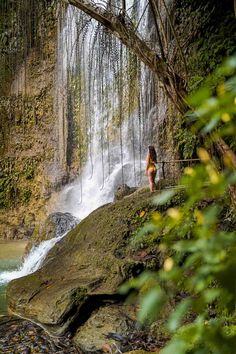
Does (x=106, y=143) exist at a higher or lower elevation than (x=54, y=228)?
higher

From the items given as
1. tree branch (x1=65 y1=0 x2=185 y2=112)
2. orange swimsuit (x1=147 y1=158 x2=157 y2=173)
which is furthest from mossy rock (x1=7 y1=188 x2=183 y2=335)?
tree branch (x1=65 y1=0 x2=185 y2=112)

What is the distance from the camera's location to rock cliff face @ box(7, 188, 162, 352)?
435cm

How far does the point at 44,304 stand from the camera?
4.73m

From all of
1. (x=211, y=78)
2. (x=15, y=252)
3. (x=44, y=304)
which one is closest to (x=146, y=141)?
(x=15, y=252)

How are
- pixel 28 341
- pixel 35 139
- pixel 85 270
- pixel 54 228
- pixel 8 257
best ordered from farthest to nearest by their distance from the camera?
pixel 35 139 → pixel 8 257 → pixel 54 228 → pixel 85 270 → pixel 28 341

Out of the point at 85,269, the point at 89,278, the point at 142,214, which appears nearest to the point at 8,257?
the point at 85,269

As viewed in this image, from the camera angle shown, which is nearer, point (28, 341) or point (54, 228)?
point (28, 341)

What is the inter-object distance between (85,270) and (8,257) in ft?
17.3

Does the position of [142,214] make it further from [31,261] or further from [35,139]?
[35,139]

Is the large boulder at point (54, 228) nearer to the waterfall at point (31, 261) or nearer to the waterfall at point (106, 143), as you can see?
the waterfall at point (31, 261)

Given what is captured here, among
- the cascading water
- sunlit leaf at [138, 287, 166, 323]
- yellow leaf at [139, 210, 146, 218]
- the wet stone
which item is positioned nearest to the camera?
sunlit leaf at [138, 287, 166, 323]

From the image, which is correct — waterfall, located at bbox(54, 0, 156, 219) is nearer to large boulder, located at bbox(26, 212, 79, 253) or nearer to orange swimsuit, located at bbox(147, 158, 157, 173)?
large boulder, located at bbox(26, 212, 79, 253)

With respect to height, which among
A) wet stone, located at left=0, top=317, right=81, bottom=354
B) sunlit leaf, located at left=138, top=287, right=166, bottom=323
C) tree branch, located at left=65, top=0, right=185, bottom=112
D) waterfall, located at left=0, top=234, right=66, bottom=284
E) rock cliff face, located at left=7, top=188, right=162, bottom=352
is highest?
tree branch, located at left=65, top=0, right=185, bottom=112

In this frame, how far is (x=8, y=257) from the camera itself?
32.8 feet
